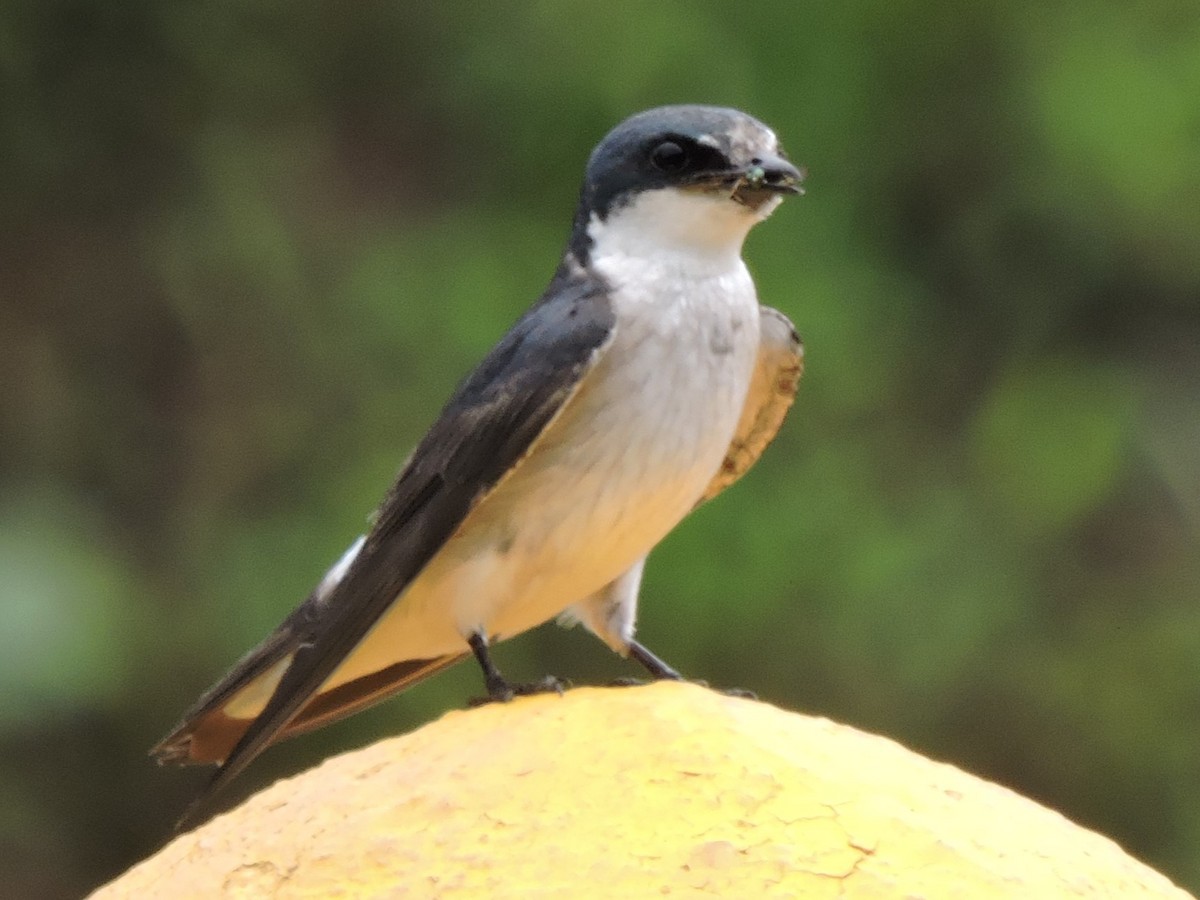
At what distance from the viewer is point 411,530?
2.71 m

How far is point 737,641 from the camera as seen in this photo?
4.24 meters

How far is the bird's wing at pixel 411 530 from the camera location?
8.70 ft

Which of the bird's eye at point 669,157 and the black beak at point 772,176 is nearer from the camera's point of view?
the black beak at point 772,176

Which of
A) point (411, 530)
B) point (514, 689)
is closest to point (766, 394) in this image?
point (411, 530)

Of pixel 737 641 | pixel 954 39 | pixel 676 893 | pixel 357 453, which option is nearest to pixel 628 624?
pixel 676 893

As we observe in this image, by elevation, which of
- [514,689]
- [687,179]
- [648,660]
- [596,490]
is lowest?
[648,660]

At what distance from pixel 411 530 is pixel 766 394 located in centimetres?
56

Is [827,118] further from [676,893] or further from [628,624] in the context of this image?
[676,893]

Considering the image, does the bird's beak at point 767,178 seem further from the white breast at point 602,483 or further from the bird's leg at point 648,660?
the bird's leg at point 648,660

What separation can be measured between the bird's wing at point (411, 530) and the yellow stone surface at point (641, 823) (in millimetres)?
395

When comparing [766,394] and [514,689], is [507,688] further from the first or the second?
[766,394]

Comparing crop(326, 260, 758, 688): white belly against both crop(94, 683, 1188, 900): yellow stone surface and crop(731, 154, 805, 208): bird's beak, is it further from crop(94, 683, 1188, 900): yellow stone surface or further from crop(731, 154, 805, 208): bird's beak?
crop(94, 683, 1188, 900): yellow stone surface

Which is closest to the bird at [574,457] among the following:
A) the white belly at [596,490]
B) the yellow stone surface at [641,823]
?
the white belly at [596,490]

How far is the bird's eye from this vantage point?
2.84 metres
